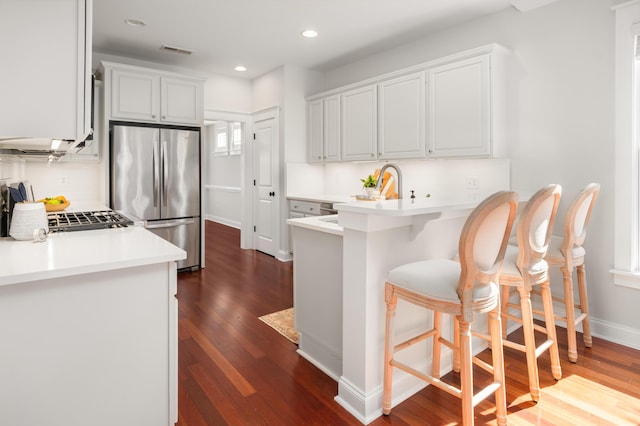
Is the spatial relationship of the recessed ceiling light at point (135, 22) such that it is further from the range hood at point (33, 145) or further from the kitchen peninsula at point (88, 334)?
the kitchen peninsula at point (88, 334)

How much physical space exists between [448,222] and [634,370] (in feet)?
4.93

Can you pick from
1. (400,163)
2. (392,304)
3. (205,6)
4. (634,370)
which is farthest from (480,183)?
(205,6)

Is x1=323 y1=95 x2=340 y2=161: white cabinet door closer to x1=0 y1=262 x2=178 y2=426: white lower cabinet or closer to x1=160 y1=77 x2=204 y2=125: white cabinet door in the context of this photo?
x1=160 y1=77 x2=204 y2=125: white cabinet door

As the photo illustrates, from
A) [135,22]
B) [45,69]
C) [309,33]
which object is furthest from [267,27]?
[45,69]

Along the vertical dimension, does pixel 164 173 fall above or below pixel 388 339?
above

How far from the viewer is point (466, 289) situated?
1585mm

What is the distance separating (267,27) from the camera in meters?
3.87

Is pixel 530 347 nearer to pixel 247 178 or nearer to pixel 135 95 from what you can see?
pixel 135 95

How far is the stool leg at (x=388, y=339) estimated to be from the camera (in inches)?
72.1

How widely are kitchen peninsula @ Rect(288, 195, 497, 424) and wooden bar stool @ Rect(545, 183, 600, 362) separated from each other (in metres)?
0.85

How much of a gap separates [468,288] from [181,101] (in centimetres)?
417

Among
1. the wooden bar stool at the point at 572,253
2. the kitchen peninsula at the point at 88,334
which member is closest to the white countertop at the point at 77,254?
the kitchen peninsula at the point at 88,334

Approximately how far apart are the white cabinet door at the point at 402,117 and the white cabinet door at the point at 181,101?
2.28m

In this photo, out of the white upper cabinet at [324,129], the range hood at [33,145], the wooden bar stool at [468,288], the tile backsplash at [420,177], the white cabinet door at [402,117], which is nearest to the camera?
the wooden bar stool at [468,288]
